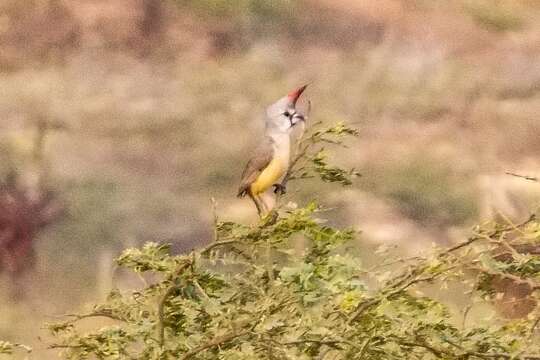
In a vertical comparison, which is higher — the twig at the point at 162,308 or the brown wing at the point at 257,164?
the brown wing at the point at 257,164

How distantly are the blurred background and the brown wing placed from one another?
0.25 ft

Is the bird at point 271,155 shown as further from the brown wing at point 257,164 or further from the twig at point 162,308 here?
the twig at point 162,308

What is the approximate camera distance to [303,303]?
2.20 feet

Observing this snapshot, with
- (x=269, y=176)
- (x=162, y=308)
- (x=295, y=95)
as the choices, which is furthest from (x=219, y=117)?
(x=162, y=308)

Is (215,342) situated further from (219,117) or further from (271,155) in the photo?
(219,117)

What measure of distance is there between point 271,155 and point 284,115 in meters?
0.09

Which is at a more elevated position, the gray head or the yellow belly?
the gray head

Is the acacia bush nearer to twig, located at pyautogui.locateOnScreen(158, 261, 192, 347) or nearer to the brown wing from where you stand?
twig, located at pyautogui.locateOnScreen(158, 261, 192, 347)

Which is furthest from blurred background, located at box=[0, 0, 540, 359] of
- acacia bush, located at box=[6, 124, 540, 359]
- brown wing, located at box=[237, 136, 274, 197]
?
acacia bush, located at box=[6, 124, 540, 359]

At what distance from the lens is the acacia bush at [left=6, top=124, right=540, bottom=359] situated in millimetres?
630

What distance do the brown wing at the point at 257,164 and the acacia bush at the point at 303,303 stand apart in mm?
348

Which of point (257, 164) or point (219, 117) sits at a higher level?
point (219, 117)

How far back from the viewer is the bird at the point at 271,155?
41.6 inches

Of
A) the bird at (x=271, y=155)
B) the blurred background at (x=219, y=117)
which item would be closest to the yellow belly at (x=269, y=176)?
the bird at (x=271, y=155)
